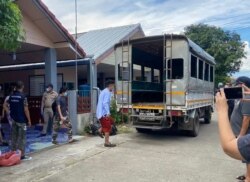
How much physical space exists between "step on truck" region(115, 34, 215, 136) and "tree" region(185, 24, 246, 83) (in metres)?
19.1

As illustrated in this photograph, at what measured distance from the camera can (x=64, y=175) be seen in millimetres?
6086

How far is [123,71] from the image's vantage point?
10562 millimetres

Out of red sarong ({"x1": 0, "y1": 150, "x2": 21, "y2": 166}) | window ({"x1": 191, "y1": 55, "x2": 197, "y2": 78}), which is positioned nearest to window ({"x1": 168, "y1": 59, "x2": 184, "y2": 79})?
window ({"x1": 191, "y1": 55, "x2": 197, "y2": 78})

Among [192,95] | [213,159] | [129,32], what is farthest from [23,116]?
[129,32]

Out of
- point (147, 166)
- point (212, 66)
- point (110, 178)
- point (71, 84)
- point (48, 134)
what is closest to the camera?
point (110, 178)

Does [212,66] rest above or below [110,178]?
above

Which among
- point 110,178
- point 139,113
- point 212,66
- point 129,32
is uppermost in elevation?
point 129,32

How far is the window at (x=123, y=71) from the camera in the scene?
1047 centimetres

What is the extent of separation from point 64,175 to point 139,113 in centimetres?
436

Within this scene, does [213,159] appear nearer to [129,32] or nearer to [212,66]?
[212,66]

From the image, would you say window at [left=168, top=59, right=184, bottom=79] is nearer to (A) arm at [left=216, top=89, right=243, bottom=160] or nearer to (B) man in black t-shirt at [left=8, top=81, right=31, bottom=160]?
(B) man in black t-shirt at [left=8, top=81, right=31, bottom=160]

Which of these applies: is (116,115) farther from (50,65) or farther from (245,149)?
(245,149)

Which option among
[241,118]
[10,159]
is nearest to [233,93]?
[241,118]

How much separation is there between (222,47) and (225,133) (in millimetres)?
30076
